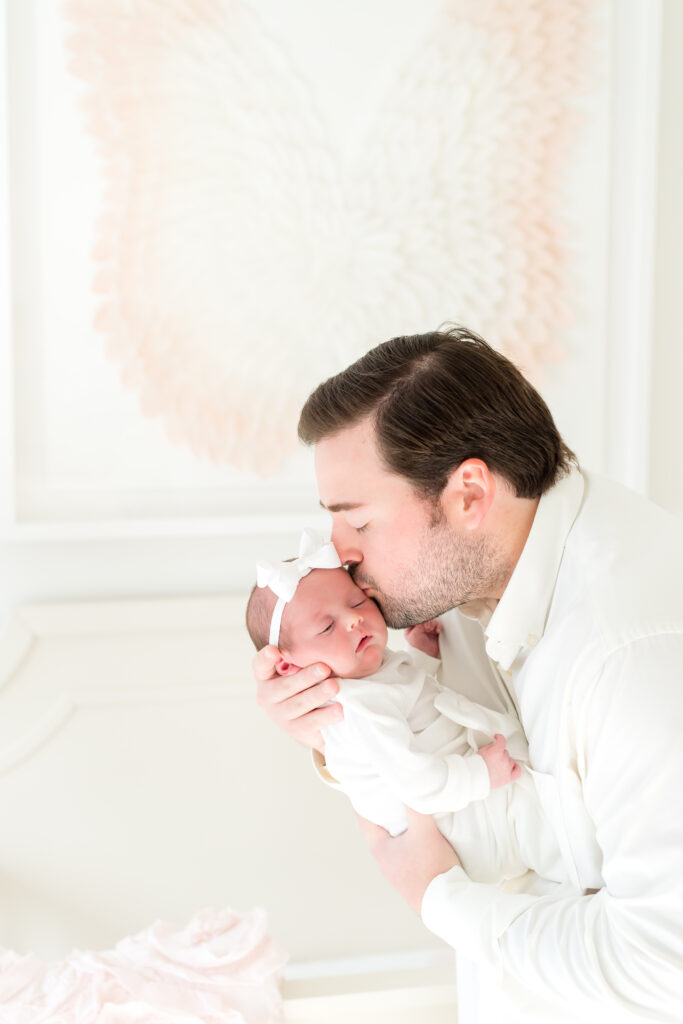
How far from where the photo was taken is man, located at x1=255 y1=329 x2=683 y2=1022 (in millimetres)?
1220

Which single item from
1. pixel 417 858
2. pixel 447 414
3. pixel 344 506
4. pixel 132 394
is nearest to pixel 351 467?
pixel 344 506

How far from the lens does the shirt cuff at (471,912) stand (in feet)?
→ 4.54

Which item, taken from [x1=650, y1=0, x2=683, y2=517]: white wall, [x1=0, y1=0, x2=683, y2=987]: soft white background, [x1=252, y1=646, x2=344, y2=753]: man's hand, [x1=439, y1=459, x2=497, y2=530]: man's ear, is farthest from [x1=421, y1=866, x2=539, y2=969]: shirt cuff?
[x1=650, y1=0, x2=683, y2=517]: white wall

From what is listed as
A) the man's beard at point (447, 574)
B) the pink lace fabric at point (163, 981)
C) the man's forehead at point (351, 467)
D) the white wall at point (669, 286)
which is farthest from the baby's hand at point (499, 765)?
the white wall at point (669, 286)

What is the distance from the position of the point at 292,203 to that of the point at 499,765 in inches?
53.7

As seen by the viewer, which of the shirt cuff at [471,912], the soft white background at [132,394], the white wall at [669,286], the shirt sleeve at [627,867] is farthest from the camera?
the white wall at [669,286]

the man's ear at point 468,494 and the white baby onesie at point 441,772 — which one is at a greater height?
the man's ear at point 468,494

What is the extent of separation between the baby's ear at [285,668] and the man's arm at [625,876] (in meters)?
0.51

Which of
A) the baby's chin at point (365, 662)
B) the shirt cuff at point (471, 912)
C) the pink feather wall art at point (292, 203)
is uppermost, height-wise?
the pink feather wall art at point (292, 203)

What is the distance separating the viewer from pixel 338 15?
2207mm

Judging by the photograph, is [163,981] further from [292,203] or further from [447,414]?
[292,203]

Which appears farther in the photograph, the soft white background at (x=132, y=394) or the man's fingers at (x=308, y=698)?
the soft white background at (x=132, y=394)

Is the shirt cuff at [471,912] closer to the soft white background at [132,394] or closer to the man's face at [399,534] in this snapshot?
the man's face at [399,534]

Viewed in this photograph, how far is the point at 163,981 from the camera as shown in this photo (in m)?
1.78
